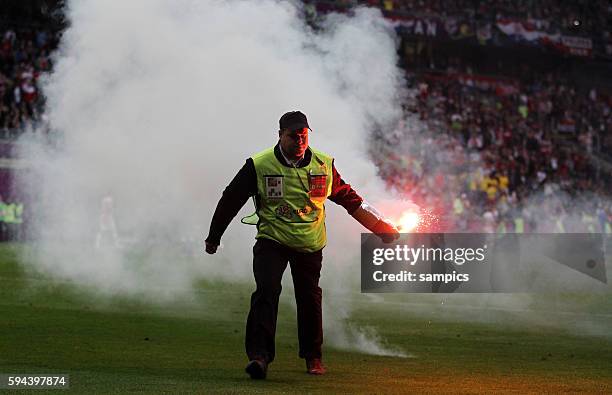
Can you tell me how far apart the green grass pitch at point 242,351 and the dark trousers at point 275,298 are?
0.24 metres

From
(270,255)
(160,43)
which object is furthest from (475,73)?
(270,255)

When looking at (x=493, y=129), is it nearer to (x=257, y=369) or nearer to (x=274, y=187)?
(x=274, y=187)

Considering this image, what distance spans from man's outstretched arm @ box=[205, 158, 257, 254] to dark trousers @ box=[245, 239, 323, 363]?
12.1 inches

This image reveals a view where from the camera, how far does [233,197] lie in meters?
7.91

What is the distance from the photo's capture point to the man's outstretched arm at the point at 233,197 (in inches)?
311

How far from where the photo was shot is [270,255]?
7984 millimetres

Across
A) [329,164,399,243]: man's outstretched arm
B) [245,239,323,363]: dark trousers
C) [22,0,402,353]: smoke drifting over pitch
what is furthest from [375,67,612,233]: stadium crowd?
[245,239,323,363]: dark trousers

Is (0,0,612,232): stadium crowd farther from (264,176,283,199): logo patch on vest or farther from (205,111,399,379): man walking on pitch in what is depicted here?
(264,176,283,199): logo patch on vest

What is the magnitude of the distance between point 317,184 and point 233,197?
60 cm

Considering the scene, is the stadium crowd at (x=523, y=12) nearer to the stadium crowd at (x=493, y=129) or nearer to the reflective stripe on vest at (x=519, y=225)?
the stadium crowd at (x=493, y=129)

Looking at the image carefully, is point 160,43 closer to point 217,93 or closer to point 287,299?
point 217,93

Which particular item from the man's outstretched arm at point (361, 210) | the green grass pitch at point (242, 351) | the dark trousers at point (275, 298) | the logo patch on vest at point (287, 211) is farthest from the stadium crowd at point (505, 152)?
the logo patch on vest at point (287, 211)

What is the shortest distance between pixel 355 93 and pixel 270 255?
4.13 meters

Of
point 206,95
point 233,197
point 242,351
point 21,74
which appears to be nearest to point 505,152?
point 21,74
